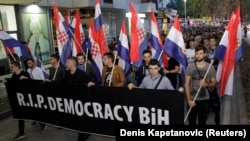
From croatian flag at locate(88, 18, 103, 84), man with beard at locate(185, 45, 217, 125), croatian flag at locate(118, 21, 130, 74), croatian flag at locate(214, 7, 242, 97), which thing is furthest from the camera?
croatian flag at locate(88, 18, 103, 84)

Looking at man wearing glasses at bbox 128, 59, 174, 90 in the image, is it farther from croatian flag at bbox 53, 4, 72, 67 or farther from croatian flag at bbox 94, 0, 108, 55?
croatian flag at bbox 53, 4, 72, 67

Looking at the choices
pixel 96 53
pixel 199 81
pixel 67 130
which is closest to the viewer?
pixel 199 81

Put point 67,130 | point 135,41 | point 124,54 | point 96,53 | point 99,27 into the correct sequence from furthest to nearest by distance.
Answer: point 96,53 → point 99,27 → point 124,54 → point 135,41 → point 67,130

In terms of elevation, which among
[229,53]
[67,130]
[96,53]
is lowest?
[67,130]

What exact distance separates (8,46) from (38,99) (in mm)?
2824

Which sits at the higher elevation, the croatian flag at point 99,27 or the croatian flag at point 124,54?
the croatian flag at point 99,27

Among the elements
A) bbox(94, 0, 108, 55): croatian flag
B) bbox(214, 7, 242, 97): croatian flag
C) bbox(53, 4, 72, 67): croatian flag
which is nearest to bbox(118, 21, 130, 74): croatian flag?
bbox(94, 0, 108, 55): croatian flag

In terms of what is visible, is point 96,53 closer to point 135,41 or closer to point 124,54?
point 124,54

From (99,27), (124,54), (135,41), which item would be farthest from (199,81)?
(99,27)

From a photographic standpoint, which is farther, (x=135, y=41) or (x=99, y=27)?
(x=99, y=27)

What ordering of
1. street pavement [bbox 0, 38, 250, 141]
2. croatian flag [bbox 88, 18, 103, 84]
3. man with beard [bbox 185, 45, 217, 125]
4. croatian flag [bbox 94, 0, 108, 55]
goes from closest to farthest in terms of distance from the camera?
man with beard [bbox 185, 45, 217, 125] < street pavement [bbox 0, 38, 250, 141] < croatian flag [bbox 94, 0, 108, 55] < croatian flag [bbox 88, 18, 103, 84]

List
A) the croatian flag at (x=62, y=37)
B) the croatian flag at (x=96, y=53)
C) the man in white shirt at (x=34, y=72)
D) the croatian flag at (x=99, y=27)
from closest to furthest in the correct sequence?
the man in white shirt at (x=34, y=72) < the croatian flag at (x=99, y=27) < the croatian flag at (x=96, y=53) < the croatian flag at (x=62, y=37)

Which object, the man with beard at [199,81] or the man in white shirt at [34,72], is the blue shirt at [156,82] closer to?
the man with beard at [199,81]

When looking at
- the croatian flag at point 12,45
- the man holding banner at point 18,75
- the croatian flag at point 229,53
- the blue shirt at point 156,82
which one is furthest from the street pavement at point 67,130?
the blue shirt at point 156,82
